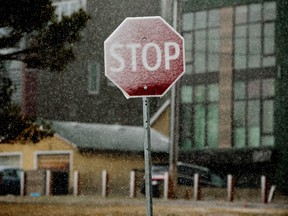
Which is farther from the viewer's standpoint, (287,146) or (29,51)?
(287,146)

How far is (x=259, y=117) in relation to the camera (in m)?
31.6

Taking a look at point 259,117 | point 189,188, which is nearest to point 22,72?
point 189,188

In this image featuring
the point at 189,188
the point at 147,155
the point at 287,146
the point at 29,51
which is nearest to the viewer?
the point at 147,155

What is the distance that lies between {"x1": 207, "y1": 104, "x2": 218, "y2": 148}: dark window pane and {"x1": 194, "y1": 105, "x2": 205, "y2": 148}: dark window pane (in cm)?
36

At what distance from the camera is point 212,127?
110 feet

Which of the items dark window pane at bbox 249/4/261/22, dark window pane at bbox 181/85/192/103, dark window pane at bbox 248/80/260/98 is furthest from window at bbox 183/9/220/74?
dark window pane at bbox 248/80/260/98

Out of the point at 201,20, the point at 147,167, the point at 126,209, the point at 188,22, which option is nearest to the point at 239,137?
the point at 201,20

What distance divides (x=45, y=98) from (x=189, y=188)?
11146 millimetres

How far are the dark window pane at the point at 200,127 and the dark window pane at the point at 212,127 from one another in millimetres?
358

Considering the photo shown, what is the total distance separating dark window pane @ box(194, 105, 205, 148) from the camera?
33688mm

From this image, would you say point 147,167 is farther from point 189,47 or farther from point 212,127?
point 189,47

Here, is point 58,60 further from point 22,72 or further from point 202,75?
point 202,75

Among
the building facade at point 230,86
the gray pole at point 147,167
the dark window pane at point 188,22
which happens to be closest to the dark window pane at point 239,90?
the building facade at point 230,86

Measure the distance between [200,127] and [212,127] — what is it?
2.62 feet
